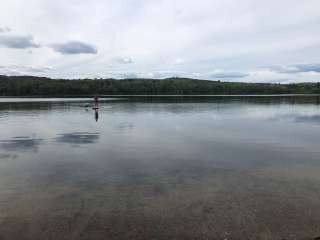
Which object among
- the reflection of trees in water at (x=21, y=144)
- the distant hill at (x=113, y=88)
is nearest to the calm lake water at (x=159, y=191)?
the reflection of trees in water at (x=21, y=144)

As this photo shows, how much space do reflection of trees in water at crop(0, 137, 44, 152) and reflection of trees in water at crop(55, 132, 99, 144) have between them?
1.32 meters

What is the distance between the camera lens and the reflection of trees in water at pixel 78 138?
16.2m

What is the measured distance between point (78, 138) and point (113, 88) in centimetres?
13330

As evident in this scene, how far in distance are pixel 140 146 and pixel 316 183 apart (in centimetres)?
872

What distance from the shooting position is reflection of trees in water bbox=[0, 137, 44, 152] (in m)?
14.2

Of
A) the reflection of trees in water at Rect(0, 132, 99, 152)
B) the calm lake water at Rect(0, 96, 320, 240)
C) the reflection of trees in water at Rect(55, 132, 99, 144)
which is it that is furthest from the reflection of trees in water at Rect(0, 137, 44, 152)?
the reflection of trees in water at Rect(55, 132, 99, 144)

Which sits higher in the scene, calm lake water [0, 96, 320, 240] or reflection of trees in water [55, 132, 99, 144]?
calm lake water [0, 96, 320, 240]

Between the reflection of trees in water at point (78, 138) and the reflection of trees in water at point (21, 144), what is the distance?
132cm

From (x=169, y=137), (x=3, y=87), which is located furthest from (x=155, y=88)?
(x=169, y=137)

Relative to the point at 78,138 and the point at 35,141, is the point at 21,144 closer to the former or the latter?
the point at 35,141

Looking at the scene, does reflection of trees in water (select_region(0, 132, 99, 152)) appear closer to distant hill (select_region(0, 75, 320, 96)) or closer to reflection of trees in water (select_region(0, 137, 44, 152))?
reflection of trees in water (select_region(0, 137, 44, 152))

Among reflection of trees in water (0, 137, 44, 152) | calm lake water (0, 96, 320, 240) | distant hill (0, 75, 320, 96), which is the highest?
distant hill (0, 75, 320, 96)

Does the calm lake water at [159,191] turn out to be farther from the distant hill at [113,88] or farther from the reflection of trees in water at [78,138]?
the distant hill at [113,88]

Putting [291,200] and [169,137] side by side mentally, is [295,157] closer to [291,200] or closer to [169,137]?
[291,200]
